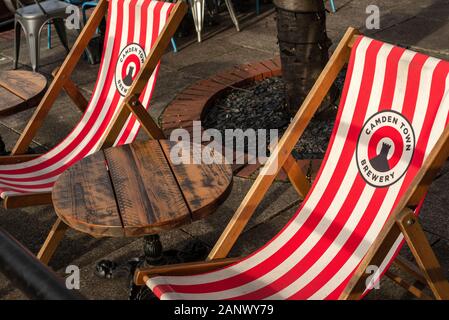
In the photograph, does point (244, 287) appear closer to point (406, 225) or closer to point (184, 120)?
point (406, 225)

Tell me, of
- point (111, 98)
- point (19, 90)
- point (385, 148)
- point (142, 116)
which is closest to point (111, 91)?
point (111, 98)

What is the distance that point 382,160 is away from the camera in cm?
277

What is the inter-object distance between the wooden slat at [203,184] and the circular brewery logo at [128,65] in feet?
3.23

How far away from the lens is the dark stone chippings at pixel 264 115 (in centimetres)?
459

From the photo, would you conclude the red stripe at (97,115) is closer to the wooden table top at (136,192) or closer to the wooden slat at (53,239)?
the wooden slat at (53,239)

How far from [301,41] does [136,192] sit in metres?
2.10

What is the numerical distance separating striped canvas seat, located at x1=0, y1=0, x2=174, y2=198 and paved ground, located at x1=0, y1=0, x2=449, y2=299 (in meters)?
0.39

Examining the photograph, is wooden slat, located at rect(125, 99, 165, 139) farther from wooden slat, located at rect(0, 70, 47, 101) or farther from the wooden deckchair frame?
wooden slat, located at rect(0, 70, 47, 101)

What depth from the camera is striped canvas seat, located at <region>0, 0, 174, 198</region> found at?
3.72 metres

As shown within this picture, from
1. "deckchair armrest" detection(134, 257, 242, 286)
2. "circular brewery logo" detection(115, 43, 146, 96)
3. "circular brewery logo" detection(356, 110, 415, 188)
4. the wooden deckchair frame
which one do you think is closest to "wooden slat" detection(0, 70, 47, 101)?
the wooden deckchair frame

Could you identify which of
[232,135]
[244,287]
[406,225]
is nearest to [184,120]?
[232,135]

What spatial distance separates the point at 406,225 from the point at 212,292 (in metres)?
0.83

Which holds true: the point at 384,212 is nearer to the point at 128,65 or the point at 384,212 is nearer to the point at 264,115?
the point at 128,65
